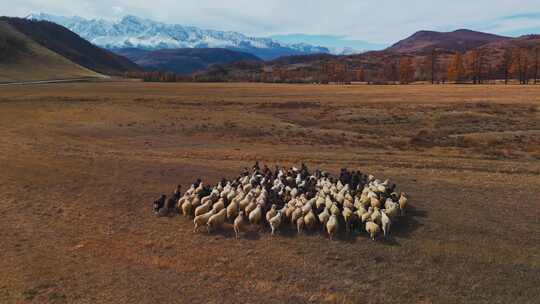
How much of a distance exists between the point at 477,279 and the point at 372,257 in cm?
316

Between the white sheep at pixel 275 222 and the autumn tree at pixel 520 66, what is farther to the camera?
the autumn tree at pixel 520 66

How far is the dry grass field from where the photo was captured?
12227 mm

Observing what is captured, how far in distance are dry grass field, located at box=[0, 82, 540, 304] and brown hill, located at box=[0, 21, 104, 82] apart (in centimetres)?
12153

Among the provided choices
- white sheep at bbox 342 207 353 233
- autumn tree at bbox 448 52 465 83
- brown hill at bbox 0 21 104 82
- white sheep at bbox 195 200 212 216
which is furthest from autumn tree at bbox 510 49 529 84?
brown hill at bbox 0 21 104 82

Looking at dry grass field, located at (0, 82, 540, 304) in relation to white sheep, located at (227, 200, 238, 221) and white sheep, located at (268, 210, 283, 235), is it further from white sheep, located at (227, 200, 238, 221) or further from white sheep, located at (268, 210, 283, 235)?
white sheep, located at (227, 200, 238, 221)

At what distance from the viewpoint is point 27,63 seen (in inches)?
6594

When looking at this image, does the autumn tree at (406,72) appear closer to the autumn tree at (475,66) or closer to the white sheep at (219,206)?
the autumn tree at (475,66)

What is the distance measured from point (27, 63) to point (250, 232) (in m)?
183

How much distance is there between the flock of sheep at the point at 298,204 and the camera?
16156mm

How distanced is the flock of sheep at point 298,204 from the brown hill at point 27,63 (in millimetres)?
132747

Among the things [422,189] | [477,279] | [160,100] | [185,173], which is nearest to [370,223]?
[477,279]

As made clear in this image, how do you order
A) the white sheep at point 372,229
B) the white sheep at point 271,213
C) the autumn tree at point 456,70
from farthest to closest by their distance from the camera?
the autumn tree at point 456,70, the white sheep at point 271,213, the white sheep at point 372,229

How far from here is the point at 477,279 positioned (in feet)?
41.9

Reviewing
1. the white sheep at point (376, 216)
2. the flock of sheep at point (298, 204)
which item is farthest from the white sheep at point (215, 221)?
the white sheep at point (376, 216)
